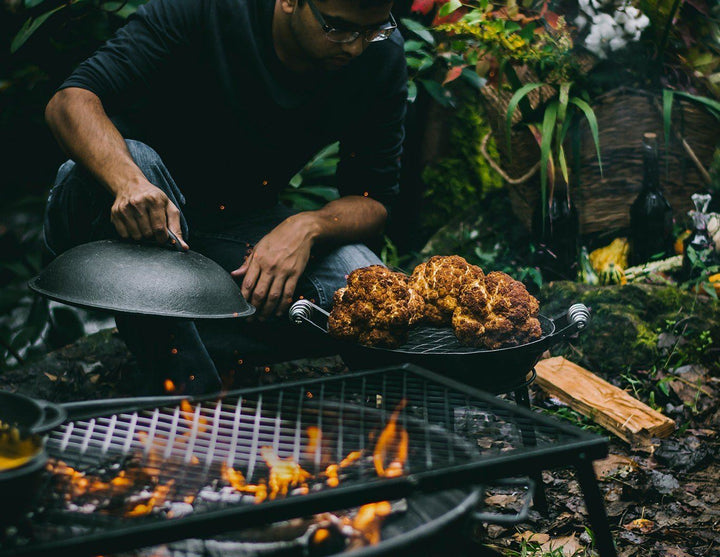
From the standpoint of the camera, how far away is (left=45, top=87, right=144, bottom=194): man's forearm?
214cm

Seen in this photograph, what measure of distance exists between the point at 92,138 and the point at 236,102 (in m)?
0.71

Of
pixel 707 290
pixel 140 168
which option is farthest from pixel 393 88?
pixel 707 290

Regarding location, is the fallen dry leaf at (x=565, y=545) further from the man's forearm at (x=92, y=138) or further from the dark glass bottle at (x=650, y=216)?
the dark glass bottle at (x=650, y=216)

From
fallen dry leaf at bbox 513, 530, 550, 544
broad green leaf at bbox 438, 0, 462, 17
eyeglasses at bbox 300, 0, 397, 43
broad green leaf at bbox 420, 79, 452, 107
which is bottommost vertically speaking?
fallen dry leaf at bbox 513, 530, 550, 544

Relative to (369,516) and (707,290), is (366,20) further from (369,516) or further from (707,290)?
(707,290)

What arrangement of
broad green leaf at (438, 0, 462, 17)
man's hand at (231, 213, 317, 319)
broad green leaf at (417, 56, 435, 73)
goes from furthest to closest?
1. broad green leaf at (417, 56, 435, 73)
2. broad green leaf at (438, 0, 462, 17)
3. man's hand at (231, 213, 317, 319)

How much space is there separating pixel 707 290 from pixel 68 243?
136 inches

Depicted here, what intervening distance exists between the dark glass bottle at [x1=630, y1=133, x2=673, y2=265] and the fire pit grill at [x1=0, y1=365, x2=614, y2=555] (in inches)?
113

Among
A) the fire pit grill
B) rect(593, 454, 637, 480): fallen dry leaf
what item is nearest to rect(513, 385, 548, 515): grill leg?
rect(593, 454, 637, 480): fallen dry leaf

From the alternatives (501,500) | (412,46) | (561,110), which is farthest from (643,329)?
(412,46)

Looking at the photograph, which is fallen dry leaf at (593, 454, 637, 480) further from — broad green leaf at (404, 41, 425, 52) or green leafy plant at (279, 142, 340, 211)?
broad green leaf at (404, 41, 425, 52)

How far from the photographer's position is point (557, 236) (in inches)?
167

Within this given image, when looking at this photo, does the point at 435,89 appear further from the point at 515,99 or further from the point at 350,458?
the point at 350,458

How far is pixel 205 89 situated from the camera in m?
2.80
